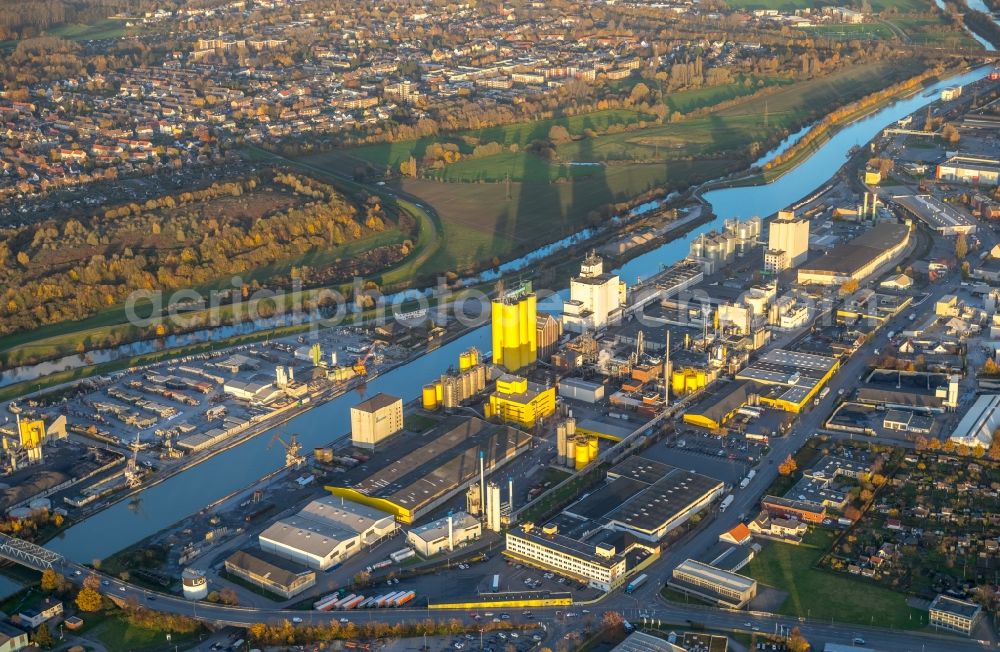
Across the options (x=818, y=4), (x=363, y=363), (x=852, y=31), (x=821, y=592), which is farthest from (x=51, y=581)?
(x=818, y=4)

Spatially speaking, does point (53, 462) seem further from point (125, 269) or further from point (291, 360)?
point (125, 269)

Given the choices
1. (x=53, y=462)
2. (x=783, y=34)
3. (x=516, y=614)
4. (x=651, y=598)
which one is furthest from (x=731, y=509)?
(x=783, y=34)

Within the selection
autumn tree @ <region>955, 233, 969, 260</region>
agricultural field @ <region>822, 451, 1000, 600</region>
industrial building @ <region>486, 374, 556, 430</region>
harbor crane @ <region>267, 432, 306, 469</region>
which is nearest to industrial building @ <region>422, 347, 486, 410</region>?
industrial building @ <region>486, 374, 556, 430</region>

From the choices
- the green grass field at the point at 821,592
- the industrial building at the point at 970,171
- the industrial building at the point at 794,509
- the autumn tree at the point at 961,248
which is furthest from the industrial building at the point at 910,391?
the industrial building at the point at 970,171

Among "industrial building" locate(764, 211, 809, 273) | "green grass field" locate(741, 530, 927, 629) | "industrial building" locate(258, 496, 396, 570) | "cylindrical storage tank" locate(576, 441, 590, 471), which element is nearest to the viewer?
"green grass field" locate(741, 530, 927, 629)

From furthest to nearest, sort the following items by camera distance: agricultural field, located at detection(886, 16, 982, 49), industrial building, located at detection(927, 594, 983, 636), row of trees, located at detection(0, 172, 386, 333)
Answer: agricultural field, located at detection(886, 16, 982, 49), row of trees, located at detection(0, 172, 386, 333), industrial building, located at detection(927, 594, 983, 636)

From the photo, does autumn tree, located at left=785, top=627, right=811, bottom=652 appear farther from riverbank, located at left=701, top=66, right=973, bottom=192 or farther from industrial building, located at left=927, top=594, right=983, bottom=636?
riverbank, located at left=701, top=66, right=973, bottom=192
